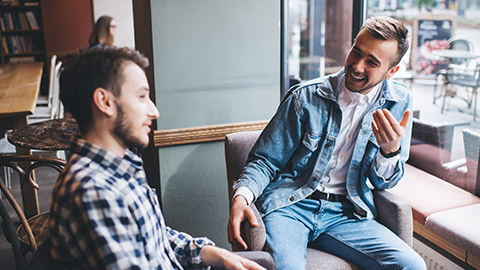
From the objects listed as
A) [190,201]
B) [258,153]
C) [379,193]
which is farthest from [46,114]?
[379,193]

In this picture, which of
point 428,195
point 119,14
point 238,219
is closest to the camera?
point 238,219

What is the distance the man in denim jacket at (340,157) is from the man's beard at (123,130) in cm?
61

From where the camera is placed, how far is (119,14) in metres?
6.52

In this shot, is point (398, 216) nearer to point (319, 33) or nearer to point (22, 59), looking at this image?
point (319, 33)

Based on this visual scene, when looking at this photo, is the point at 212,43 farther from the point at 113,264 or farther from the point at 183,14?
the point at 113,264

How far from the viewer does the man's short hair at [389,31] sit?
1671 millimetres

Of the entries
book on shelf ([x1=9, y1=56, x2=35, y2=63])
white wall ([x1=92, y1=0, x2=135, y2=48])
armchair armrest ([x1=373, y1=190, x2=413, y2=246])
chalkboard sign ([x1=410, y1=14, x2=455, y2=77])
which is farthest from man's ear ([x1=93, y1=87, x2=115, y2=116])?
book on shelf ([x1=9, y1=56, x2=35, y2=63])

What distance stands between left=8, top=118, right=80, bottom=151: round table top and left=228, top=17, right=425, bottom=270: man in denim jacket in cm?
114

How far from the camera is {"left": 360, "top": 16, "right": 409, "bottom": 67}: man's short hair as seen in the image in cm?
167

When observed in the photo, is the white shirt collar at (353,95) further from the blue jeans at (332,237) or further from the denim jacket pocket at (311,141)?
the blue jeans at (332,237)

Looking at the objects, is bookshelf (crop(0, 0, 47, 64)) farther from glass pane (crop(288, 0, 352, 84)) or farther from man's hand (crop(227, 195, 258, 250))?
man's hand (crop(227, 195, 258, 250))

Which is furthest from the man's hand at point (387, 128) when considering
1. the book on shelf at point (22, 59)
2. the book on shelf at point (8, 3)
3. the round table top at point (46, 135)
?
the book on shelf at point (8, 3)

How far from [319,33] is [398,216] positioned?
4.27 m

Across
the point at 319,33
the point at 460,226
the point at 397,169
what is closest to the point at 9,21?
the point at 319,33
